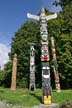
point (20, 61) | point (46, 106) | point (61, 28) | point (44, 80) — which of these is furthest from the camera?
point (20, 61)

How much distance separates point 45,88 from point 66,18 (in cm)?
2437

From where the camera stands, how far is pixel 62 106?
20141 mm

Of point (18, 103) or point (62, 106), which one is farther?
point (18, 103)

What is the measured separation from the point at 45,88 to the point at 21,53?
27.2 metres

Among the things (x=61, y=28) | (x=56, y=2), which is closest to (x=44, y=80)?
(x=61, y=28)

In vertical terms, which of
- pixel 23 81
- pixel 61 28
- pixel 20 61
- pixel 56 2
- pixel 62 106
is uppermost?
pixel 56 2

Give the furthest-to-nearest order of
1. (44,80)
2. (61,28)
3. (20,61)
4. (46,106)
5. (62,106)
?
(20,61)
(61,28)
(44,80)
(46,106)
(62,106)

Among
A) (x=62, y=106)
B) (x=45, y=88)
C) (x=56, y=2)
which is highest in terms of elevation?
(x=56, y=2)

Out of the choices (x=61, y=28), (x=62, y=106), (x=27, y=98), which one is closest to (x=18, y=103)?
(x=27, y=98)

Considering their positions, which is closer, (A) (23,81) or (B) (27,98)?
(B) (27,98)

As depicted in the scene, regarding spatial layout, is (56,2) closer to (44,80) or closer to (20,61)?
(20,61)

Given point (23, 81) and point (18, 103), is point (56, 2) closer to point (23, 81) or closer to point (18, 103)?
point (23, 81)

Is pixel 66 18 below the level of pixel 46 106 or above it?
above

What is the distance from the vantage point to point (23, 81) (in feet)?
156
